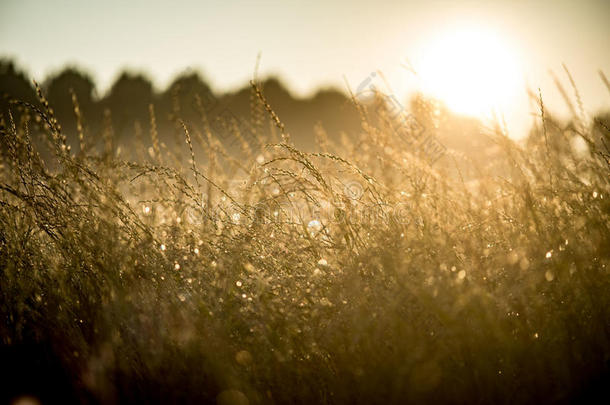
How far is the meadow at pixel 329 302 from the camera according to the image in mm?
1192

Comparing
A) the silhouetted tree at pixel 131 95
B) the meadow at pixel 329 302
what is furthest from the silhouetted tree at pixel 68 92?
the meadow at pixel 329 302

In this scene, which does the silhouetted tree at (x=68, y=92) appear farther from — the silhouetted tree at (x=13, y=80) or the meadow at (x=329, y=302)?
the meadow at (x=329, y=302)

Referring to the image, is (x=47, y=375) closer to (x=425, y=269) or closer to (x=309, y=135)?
(x=425, y=269)

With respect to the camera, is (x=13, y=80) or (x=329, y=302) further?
(x=13, y=80)

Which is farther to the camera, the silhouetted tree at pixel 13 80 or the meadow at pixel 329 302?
the silhouetted tree at pixel 13 80

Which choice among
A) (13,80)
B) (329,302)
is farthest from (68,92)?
(329,302)

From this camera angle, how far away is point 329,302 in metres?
1.27

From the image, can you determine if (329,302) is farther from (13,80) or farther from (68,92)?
(13,80)

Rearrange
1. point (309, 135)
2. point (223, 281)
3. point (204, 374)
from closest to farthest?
point (204, 374) < point (223, 281) < point (309, 135)

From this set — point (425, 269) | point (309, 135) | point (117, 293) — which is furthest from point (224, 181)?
point (309, 135)

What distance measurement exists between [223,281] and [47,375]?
605 millimetres

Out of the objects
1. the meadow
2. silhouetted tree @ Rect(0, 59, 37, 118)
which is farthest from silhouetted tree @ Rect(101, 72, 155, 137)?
the meadow

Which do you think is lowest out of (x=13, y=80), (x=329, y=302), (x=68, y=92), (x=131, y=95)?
(x=329, y=302)

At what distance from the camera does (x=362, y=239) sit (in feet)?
5.03
